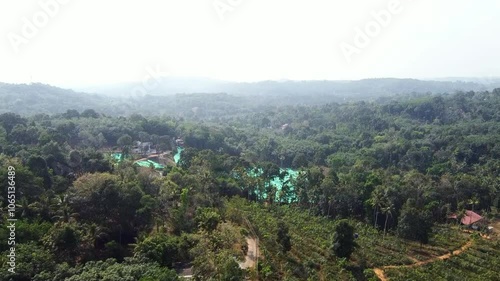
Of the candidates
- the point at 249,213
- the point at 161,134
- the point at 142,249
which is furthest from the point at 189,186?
the point at 161,134

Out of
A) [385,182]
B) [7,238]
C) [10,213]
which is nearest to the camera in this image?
[7,238]

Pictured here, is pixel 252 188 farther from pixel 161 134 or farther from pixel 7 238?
pixel 161 134

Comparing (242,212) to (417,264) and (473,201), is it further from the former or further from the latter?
(473,201)

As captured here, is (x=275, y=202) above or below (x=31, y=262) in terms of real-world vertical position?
below

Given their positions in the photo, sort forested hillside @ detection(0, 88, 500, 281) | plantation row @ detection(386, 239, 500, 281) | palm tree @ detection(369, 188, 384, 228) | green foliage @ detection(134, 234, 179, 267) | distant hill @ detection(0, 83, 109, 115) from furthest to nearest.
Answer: distant hill @ detection(0, 83, 109, 115)
palm tree @ detection(369, 188, 384, 228)
plantation row @ detection(386, 239, 500, 281)
forested hillside @ detection(0, 88, 500, 281)
green foliage @ detection(134, 234, 179, 267)

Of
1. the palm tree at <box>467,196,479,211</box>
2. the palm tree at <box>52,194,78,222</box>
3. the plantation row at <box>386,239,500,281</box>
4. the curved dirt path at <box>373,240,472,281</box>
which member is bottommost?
the curved dirt path at <box>373,240,472,281</box>

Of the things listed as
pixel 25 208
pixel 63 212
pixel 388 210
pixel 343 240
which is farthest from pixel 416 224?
pixel 25 208

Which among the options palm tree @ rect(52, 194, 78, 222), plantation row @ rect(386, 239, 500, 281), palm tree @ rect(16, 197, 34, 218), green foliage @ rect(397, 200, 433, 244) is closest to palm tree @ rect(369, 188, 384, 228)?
green foliage @ rect(397, 200, 433, 244)

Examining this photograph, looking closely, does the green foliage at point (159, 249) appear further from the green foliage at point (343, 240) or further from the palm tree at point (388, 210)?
the palm tree at point (388, 210)

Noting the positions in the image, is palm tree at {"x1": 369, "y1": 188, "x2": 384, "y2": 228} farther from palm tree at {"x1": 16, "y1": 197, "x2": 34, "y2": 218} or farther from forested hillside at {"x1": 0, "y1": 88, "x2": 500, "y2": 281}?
palm tree at {"x1": 16, "y1": 197, "x2": 34, "y2": 218}

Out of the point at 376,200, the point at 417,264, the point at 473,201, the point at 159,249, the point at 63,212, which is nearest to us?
the point at 159,249

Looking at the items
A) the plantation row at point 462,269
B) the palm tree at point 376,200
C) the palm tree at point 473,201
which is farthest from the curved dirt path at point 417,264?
the palm tree at point 473,201
